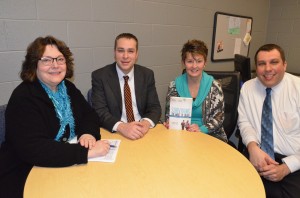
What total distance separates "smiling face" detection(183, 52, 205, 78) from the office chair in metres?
0.29

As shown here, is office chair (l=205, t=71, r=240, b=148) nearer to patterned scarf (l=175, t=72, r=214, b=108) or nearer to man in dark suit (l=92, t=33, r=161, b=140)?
patterned scarf (l=175, t=72, r=214, b=108)

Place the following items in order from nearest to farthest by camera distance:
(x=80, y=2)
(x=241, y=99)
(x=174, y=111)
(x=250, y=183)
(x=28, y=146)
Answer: (x=250, y=183)
(x=28, y=146)
(x=174, y=111)
(x=241, y=99)
(x=80, y=2)

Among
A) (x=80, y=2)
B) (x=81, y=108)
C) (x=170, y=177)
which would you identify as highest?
(x=80, y=2)

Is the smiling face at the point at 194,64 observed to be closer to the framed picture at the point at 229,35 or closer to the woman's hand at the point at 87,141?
the woman's hand at the point at 87,141

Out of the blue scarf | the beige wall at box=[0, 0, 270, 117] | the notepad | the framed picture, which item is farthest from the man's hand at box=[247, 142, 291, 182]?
the framed picture

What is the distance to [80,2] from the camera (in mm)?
2244

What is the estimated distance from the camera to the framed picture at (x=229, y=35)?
368 centimetres

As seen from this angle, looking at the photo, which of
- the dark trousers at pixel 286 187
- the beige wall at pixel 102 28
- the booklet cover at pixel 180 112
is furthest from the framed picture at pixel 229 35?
the dark trousers at pixel 286 187

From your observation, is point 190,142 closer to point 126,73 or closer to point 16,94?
point 126,73

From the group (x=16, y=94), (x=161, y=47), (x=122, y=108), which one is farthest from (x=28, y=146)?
(x=161, y=47)

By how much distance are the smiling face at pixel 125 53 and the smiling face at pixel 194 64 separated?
468mm

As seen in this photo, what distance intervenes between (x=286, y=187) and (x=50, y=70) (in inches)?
66.4

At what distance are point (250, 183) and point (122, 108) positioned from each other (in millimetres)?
1248

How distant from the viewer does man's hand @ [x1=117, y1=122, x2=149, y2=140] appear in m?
1.59
